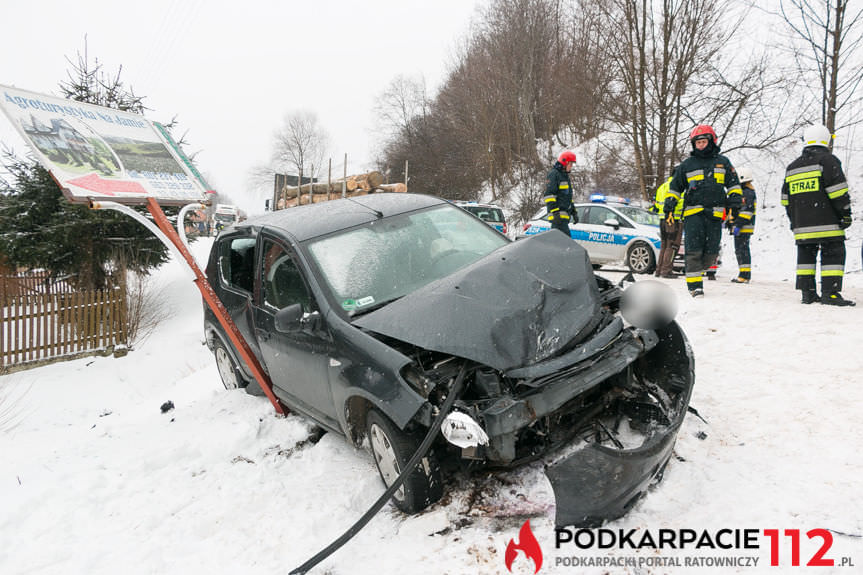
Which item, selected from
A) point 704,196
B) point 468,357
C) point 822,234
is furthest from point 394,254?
point 822,234

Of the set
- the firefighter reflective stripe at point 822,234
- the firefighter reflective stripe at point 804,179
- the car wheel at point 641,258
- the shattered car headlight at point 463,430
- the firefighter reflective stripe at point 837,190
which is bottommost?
the shattered car headlight at point 463,430

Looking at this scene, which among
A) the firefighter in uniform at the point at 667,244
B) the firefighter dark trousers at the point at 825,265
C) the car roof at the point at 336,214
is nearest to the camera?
the car roof at the point at 336,214

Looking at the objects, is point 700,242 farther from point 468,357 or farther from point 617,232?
point 468,357

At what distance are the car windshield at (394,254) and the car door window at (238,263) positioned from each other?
1021 millimetres

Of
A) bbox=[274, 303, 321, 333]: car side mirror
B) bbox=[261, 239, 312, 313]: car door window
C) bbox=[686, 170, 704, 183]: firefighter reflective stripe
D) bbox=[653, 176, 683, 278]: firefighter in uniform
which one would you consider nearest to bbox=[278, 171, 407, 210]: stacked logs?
bbox=[653, 176, 683, 278]: firefighter in uniform

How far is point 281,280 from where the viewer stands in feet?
12.5

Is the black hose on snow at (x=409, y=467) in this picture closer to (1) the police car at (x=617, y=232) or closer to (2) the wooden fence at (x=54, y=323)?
(1) the police car at (x=617, y=232)

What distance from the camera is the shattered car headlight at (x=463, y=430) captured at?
7.45 feet

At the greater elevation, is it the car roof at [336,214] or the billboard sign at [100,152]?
the billboard sign at [100,152]

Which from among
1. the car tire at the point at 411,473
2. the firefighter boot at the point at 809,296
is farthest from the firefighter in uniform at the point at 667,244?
the car tire at the point at 411,473

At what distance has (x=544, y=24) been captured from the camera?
1085 inches

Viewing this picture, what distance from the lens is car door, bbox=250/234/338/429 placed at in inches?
129

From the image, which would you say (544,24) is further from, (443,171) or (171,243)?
(171,243)

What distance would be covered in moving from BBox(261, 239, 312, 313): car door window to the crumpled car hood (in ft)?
2.45
